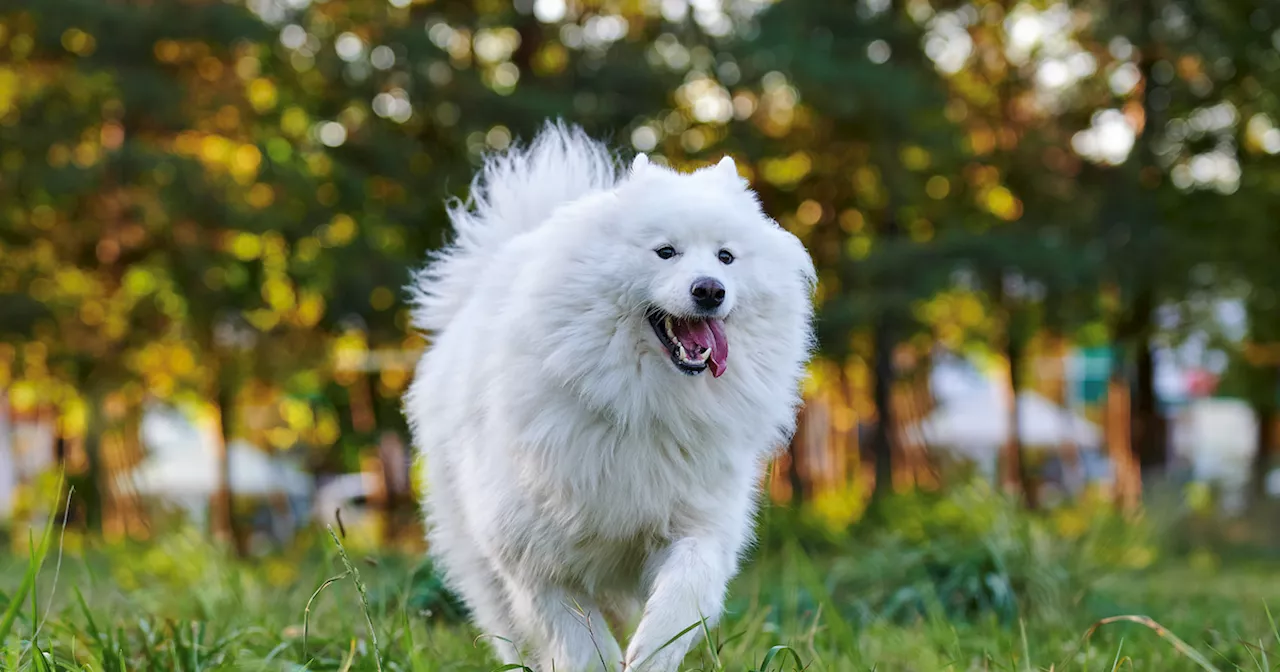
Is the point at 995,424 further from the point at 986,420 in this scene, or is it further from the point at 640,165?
the point at 640,165

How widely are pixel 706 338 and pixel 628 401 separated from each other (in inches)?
12.2

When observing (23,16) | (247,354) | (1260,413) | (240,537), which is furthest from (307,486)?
(1260,413)

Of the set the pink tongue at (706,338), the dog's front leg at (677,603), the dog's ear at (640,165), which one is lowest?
the dog's front leg at (677,603)

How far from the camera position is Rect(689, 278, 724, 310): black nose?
11.1 ft

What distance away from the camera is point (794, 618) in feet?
14.7

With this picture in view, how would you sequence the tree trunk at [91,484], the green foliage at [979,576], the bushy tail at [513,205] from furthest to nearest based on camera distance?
the tree trunk at [91,484] → the green foliage at [979,576] → the bushy tail at [513,205]

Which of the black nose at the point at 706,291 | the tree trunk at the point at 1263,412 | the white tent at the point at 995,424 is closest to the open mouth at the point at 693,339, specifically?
the black nose at the point at 706,291

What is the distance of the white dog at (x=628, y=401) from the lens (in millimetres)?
3502

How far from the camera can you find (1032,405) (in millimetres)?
25000

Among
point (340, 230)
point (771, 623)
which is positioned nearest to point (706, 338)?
point (771, 623)

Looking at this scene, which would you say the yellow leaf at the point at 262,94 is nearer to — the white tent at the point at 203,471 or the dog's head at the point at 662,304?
the white tent at the point at 203,471

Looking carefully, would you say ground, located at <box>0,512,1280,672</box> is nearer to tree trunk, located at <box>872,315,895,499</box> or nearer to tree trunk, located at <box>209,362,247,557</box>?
tree trunk, located at <box>209,362,247,557</box>

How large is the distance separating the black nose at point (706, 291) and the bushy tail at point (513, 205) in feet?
4.37

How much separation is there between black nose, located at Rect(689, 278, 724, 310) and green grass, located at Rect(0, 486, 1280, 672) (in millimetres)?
834
